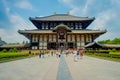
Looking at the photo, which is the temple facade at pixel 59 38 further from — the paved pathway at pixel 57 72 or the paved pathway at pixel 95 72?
the paved pathway at pixel 95 72

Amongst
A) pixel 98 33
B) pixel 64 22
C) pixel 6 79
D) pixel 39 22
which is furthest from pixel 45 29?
pixel 6 79

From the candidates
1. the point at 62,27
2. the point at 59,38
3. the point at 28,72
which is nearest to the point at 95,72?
the point at 28,72

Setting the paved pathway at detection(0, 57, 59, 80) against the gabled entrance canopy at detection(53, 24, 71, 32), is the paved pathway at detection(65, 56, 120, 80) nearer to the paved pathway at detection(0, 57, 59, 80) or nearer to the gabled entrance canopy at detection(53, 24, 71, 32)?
the paved pathway at detection(0, 57, 59, 80)

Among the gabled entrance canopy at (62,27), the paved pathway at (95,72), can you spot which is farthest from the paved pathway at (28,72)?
the gabled entrance canopy at (62,27)

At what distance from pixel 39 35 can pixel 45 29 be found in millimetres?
4892

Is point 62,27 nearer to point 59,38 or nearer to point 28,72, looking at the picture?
point 59,38

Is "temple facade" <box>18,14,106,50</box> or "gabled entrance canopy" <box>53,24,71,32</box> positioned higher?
"gabled entrance canopy" <box>53,24,71,32</box>

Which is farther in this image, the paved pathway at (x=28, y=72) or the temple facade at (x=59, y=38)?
the temple facade at (x=59, y=38)

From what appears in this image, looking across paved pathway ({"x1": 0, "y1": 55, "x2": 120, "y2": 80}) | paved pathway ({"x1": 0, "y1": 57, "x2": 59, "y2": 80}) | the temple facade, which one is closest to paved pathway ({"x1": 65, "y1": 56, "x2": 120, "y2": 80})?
paved pathway ({"x1": 0, "y1": 55, "x2": 120, "y2": 80})

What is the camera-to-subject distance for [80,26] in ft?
190

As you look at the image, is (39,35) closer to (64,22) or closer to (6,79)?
(64,22)

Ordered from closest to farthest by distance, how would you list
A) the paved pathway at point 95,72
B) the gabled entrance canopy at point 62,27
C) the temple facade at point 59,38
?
1. the paved pathway at point 95,72
2. the gabled entrance canopy at point 62,27
3. the temple facade at point 59,38

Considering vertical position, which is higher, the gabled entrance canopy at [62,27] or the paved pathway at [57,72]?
the gabled entrance canopy at [62,27]

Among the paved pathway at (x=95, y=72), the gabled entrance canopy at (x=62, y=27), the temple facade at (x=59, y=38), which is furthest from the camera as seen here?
the temple facade at (x=59, y=38)
